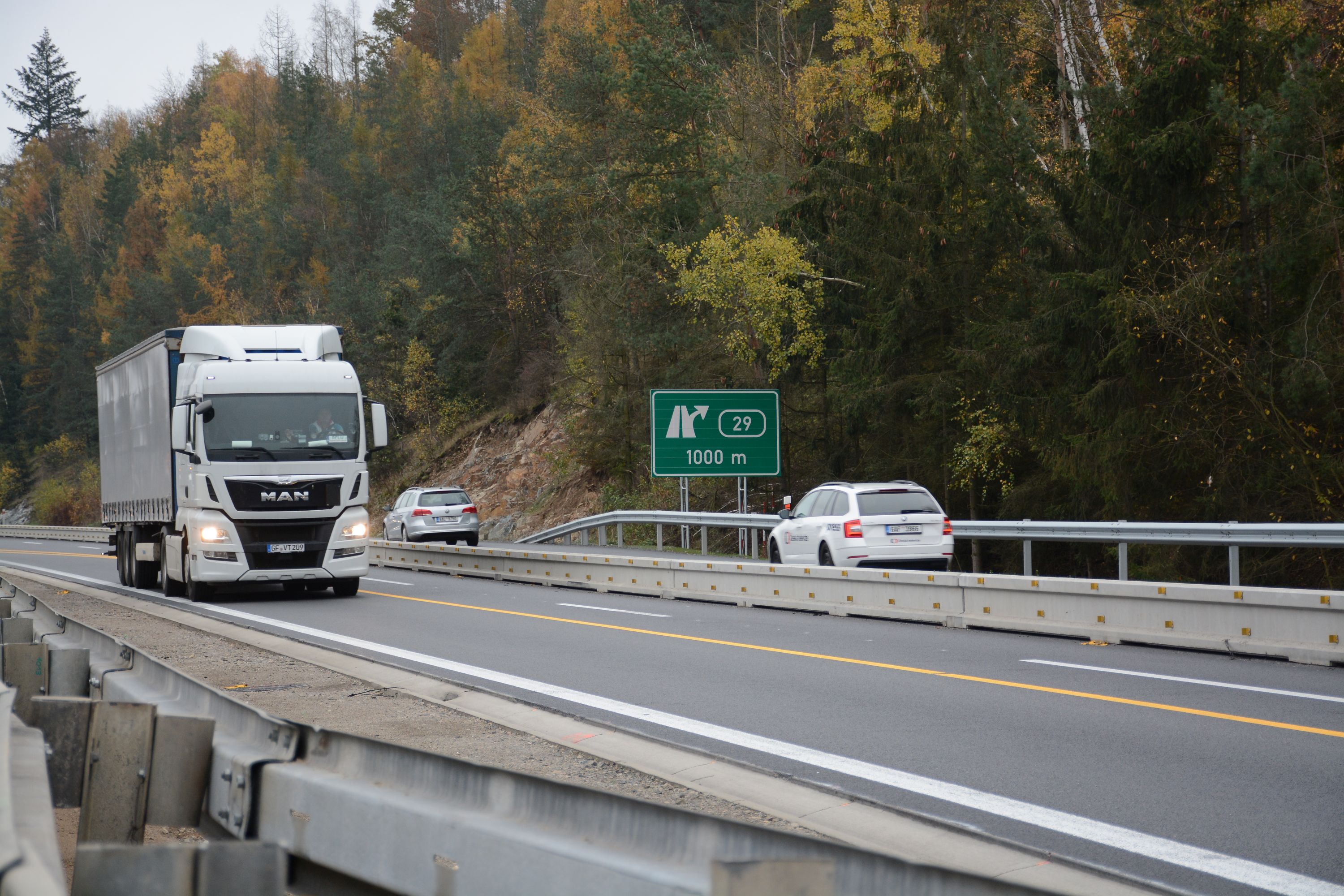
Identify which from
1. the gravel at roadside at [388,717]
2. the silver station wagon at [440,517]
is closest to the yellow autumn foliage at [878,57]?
the silver station wagon at [440,517]

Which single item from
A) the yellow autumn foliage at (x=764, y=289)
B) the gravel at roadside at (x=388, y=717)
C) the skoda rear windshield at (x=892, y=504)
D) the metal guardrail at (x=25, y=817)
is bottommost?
the gravel at roadside at (x=388, y=717)

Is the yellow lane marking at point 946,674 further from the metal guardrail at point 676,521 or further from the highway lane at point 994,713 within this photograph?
the metal guardrail at point 676,521

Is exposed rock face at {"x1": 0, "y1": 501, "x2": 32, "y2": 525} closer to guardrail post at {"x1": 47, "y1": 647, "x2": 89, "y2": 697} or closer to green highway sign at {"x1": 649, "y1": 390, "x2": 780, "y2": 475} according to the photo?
green highway sign at {"x1": 649, "y1": 390, "x2": 780, "y2": 475}

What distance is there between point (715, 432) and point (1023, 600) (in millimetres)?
16109

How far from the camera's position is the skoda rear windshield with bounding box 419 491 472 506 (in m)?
34.8

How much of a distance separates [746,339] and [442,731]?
28129mm

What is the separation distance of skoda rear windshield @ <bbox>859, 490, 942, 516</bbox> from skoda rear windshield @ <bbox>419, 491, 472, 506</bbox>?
17.9m

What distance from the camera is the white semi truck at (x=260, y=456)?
1967 centimetres

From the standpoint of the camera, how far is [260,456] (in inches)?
779

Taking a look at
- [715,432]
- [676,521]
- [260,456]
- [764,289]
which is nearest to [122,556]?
[260,456]

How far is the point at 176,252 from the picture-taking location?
91.3 metres

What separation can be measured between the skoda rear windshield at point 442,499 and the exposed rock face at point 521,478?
35.1 ft

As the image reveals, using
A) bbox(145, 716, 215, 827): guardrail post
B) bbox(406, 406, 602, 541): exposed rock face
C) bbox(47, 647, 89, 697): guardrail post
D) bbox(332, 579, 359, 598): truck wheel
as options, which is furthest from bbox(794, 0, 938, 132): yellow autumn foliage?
bbox(145, 716, 215, 827): guardrail post

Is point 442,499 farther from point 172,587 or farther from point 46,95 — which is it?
point 46,95
